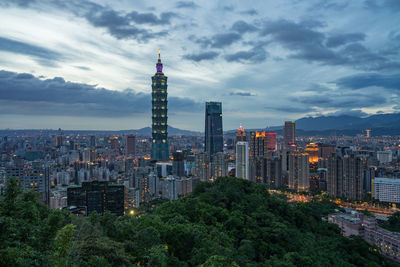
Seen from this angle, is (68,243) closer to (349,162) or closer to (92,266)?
(92,266)

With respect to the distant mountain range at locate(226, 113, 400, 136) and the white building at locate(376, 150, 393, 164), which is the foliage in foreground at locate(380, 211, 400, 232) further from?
the distant mountain range at locate(226, 113, 400, 136)

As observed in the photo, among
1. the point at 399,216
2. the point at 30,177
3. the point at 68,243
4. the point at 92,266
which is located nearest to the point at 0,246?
the point at 68,243

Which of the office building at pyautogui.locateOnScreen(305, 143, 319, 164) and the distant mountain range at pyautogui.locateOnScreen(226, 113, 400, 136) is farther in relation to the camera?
the distant mountain range at pyautogui.locateOnScreen(226, 113, 400, 136)

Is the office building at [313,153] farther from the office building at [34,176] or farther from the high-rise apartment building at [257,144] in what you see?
the office building at [34,176]

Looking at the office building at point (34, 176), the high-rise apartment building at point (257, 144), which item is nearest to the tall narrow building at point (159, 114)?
the high-rise apartment building at point (257, 144)

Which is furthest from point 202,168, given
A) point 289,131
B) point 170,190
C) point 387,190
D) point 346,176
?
point 289,131

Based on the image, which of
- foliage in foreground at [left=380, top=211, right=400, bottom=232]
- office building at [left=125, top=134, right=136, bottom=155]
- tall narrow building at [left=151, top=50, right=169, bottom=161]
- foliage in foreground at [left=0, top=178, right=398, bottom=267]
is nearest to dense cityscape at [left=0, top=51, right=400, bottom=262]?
foliage in foreground at [left=380, top=211, right=400, bottom=232]
